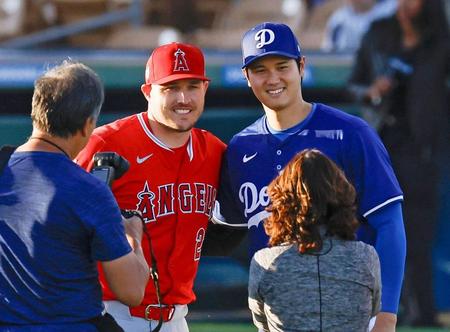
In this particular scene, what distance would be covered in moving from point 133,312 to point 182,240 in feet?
1.05

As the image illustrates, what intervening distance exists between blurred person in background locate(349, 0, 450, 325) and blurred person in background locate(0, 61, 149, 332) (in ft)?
15.7

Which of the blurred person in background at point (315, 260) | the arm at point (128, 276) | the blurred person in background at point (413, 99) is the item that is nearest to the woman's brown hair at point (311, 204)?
the blurred person in background at point (315, 260)

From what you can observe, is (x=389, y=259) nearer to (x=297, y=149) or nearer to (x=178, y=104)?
(x=297, y=149)

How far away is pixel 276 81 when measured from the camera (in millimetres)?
4145

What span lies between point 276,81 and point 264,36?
16 centimetres

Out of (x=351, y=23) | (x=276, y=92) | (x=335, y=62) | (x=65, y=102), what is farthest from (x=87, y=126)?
(x=351, y=23)

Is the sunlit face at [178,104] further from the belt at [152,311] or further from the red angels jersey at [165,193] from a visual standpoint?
the belt at [152,311]

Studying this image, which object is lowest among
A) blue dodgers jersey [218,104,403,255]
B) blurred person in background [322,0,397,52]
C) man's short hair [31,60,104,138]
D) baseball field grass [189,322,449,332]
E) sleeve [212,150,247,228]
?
baseball field grass [189,322,449,332]

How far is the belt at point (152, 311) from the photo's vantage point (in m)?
4.34

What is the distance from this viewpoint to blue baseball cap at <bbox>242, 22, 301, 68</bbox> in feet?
13.5

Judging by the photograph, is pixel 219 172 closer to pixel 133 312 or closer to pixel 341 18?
pixel 133 312

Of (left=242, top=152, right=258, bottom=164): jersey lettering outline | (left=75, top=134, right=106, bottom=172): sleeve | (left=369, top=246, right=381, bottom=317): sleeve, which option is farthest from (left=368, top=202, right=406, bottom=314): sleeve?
(left=75, top=134, right=106, bottom=172): sleeve

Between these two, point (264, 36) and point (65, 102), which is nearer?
point (65, 102)

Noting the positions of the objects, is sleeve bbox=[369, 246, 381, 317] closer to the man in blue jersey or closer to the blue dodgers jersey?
the man in blue jersey
